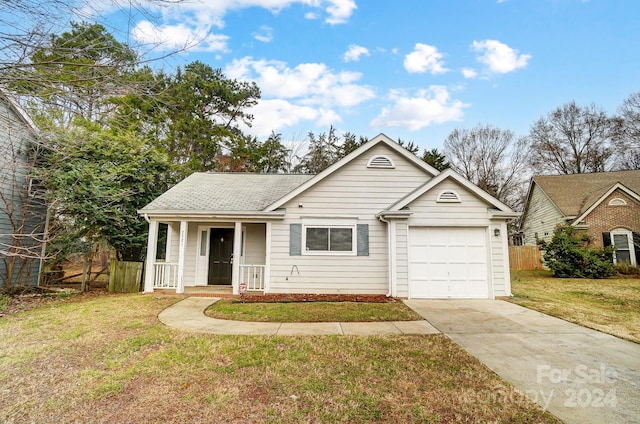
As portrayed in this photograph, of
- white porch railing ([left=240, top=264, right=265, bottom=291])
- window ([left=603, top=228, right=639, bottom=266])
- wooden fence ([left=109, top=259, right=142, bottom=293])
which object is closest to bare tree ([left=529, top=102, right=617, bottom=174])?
window ([left=603, top=228, right=639, bottom=266])

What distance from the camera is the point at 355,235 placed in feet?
32.1

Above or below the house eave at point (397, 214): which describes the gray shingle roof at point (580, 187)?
above

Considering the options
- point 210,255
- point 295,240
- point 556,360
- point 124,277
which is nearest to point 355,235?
point 295,240

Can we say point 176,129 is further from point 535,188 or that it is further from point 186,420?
point 535,188

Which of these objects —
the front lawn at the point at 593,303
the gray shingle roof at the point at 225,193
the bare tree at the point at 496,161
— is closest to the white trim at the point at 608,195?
the front lawn at the point at 593,303

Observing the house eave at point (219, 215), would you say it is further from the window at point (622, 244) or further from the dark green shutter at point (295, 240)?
the window at point (622, 244)

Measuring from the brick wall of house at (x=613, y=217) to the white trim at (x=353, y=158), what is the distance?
44.2 ft

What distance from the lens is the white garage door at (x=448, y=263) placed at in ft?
29.7

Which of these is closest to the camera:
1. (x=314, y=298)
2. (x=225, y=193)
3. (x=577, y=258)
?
(x=314, y=298)

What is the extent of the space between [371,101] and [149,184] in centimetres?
1156

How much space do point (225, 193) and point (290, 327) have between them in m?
7.11

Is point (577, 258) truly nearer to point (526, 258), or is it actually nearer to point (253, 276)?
point (526, 258)

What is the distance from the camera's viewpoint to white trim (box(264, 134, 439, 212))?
9.80m

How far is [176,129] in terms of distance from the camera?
20312 mm
